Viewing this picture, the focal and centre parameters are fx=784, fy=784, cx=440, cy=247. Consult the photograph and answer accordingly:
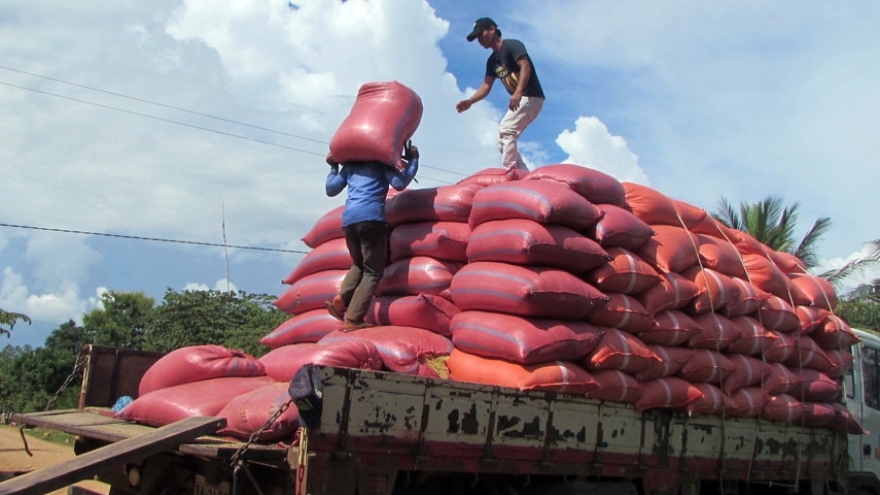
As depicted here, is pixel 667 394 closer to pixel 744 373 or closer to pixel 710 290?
pixel 710 290

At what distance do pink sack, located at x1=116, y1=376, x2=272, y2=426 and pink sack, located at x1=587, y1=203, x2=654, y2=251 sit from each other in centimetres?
218

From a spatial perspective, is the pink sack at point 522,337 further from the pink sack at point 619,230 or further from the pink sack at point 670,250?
the pink sack at point 670,250

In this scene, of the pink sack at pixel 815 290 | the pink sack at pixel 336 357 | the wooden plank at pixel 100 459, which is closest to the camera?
the wooden plank at pixel 100 459

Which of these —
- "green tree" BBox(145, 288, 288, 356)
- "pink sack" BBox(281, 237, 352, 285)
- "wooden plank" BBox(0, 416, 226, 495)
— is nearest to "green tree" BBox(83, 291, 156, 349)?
"green tree" BBox(145, 288, 288, 356)

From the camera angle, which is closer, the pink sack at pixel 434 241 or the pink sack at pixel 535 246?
the pink sack at pixel 535 246

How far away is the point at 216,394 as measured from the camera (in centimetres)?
399

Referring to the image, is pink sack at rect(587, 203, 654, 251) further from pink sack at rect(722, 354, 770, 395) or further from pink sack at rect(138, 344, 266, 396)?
pink sack at rect(138, 344, 266, 396)

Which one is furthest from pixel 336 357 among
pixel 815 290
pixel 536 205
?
pixel 815 290

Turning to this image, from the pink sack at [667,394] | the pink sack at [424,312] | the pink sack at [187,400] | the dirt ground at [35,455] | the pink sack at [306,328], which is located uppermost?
the pink sack at [424,312]

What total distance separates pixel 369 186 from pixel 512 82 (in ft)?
6.29

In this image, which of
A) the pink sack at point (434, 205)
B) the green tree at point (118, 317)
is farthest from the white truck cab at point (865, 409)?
the green tree at point (118, 317)

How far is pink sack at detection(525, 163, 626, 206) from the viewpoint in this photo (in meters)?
5.01

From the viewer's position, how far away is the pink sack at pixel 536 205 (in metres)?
4.56

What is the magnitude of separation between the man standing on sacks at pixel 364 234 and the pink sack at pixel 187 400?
0.81 metres
